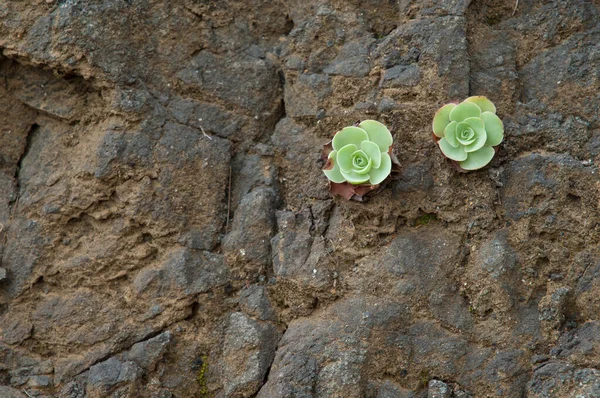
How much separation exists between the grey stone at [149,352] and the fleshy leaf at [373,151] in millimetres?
1196

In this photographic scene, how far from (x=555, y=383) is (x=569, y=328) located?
0.78ft

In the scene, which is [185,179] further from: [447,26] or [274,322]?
[447,26]

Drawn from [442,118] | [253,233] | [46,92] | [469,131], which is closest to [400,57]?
[442,118]

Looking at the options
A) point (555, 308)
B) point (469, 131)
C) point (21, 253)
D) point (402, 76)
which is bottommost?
point (555, 308)

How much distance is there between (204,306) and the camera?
3471 mm

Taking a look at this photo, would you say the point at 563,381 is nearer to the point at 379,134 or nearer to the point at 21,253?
the point at 379,134

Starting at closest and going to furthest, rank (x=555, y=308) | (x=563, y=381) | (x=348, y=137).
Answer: (x=563, y=381) → (x=555, y=308) → (x=348, y=137)

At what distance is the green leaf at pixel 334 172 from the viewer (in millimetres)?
3309

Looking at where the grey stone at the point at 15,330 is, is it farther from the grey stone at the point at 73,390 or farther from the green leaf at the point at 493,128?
the green leaf at the point at 493,128

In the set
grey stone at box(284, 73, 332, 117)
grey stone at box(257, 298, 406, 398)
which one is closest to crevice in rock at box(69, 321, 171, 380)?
grey stone at box(257, 298, 406, 398)

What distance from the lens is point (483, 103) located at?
10.6 feet

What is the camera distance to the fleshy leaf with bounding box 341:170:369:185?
10.6 feet

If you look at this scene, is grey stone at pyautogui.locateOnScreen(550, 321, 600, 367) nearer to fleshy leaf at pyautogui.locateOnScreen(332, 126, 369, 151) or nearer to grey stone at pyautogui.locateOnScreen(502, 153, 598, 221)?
grey stone at pyautogui.locateOnScreen(502, 153, 598, 221)

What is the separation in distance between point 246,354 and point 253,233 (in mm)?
553
